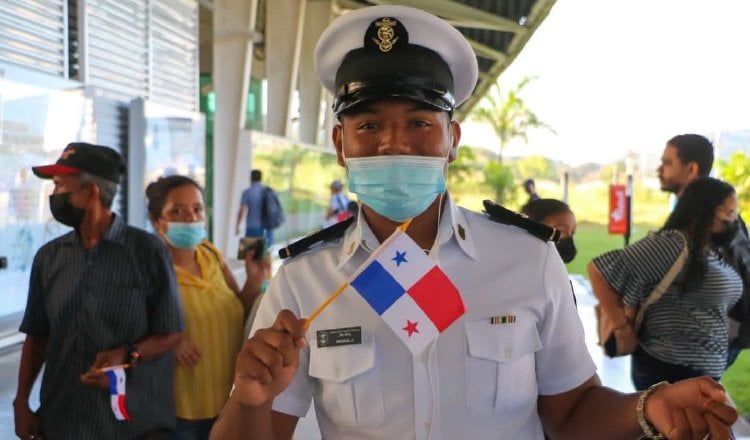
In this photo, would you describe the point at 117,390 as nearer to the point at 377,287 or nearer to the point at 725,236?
the point at 377,287

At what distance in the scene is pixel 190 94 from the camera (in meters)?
7.52

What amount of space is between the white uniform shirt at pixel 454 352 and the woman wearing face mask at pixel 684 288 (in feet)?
5.15

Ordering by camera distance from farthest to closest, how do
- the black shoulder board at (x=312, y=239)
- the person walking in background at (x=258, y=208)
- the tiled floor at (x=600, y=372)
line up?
the person walking in background at (x=258, y=208) < the tiled floor at (x=600, y=372) < the black shoulder board at (x=312, y=239)

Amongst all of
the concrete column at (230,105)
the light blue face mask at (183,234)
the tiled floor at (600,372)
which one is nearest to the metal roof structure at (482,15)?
the concrete column at (230,105)

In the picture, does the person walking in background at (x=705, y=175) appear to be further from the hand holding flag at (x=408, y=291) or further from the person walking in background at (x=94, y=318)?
the person walking in background at (x=94, y=318)

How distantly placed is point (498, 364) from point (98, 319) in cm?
147

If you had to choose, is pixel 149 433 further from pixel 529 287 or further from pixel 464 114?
pixel 464 114

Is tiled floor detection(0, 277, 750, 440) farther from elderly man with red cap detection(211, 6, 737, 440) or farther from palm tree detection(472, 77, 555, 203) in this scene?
palm tree detection(472, 77, 555, 203)

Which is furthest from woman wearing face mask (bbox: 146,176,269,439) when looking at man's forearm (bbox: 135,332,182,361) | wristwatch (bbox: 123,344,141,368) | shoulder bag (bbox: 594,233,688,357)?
shoulder bag (bbox: 594,233,688,357)

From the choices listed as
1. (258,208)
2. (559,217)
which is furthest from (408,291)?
(258,208)

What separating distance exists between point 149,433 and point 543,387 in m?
1.53

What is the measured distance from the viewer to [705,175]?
3156mm

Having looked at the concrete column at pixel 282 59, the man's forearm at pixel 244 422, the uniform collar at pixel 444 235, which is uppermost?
the concrete column at pixel 282 59

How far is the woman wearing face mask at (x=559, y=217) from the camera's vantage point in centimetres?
289
